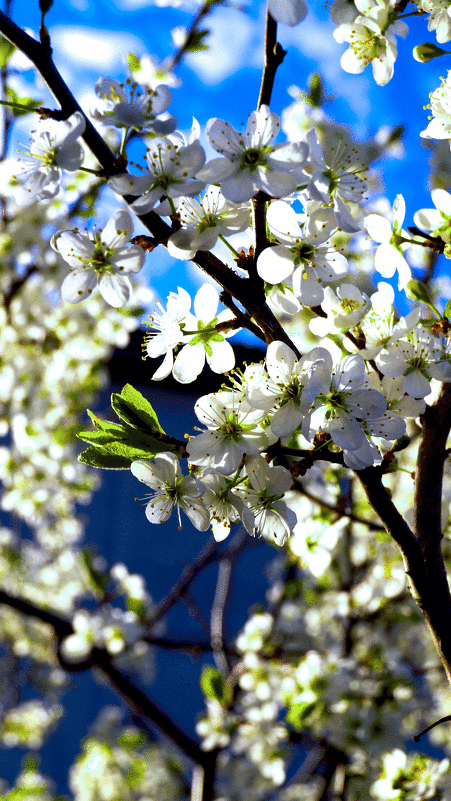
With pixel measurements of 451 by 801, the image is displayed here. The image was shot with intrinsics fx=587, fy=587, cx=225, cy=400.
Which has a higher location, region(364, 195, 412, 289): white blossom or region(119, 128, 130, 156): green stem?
region(119, 128, 130, 156): green stem

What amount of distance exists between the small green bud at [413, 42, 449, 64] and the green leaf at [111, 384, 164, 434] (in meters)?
0.58

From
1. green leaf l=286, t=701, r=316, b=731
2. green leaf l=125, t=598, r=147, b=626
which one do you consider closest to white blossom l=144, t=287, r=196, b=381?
green leaf l=286, t=701, r=316, b=731

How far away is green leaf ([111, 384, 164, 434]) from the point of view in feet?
2.12

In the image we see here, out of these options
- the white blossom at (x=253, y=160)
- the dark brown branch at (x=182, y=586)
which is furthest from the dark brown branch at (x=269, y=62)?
the dark brown branch at (x=182, y=586)

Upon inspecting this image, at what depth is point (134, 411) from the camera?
650mm

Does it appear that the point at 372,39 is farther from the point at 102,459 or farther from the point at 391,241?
the point at 102,459

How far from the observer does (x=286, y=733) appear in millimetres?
2127

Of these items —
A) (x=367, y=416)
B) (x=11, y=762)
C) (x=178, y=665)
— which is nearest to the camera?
(x=367, y=416)

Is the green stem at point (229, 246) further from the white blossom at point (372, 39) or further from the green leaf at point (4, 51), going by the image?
the green leaf at point (4, 51)

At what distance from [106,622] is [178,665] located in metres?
3.30

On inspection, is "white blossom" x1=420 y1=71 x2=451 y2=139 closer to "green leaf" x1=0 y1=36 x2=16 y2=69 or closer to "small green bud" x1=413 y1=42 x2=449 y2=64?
"small green bud" x1=413 y1=42 x2=449 y2=64

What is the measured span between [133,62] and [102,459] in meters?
0.53

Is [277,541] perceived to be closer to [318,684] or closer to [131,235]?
[131,235]

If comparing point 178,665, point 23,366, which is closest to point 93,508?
point 178,665
